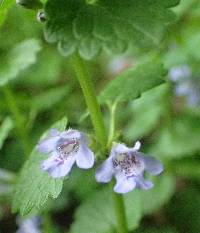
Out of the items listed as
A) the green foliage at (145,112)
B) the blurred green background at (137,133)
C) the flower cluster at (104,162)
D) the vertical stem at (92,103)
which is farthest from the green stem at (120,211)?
the green foliage at (145,112)

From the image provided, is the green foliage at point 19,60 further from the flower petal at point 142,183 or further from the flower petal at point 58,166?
the flower petal at point 142,183

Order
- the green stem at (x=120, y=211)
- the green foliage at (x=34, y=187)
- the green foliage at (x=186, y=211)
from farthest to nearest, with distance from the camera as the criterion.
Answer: the green foliage at (x=186, y=211) → the green stem at (x=120, y=211) → the green foliage at (x=34, y=187)

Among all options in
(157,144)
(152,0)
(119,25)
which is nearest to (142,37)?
(119,25)

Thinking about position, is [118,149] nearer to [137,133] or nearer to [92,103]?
[92,103]

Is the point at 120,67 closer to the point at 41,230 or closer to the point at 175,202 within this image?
the point at 175,202

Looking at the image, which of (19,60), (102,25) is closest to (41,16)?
(102,25)

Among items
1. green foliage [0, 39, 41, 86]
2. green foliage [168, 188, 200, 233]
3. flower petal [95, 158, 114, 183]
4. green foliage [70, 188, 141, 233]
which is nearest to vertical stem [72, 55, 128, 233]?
flower petal [95, 158, 114, 183]
